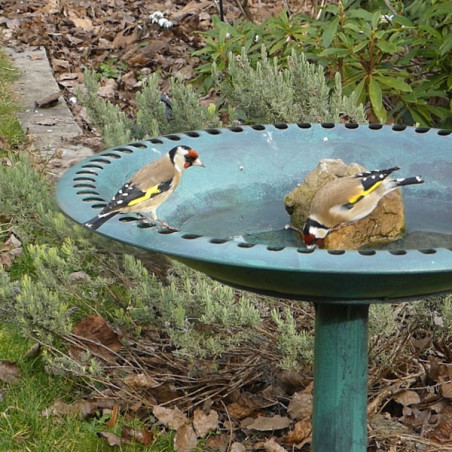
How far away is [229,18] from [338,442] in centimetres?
650

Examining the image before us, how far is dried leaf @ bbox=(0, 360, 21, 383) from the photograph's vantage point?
3633 mm

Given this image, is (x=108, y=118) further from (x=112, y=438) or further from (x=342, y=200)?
(x=342, y=200)

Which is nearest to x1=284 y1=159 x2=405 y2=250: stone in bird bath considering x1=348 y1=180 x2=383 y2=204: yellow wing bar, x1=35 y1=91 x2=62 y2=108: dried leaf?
x1=348 y1=180 x2=383 y2=204: yellow wing bar

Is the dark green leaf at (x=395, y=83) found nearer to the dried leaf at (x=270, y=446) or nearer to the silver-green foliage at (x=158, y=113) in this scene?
the silver-green foliage at (x=158, y=113)

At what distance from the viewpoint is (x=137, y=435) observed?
3.28m

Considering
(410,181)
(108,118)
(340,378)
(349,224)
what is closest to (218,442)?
(340,378)

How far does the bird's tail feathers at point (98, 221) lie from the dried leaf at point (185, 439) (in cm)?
138

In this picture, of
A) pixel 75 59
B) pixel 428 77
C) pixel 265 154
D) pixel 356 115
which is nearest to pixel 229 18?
pixel 75 59

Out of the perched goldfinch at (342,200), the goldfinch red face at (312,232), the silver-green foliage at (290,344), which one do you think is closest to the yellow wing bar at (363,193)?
the perched goldfinch at (342,200)

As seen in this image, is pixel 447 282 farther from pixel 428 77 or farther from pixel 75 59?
pixel 75 59

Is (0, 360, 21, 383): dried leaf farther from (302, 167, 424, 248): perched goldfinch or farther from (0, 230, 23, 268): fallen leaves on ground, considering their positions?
(302, 167, 424, 248): perched goldfinch

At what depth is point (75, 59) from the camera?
838 cm

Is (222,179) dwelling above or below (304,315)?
above

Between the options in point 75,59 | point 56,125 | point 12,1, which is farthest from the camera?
point 12,1
